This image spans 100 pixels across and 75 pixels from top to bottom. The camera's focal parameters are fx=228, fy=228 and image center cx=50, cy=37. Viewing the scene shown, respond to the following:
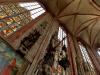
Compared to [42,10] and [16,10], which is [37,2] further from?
[16,10]

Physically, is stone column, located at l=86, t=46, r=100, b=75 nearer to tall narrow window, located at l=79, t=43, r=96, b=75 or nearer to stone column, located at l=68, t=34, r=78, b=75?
tall narrow window, located at l=79, t=43, r=96, b=75

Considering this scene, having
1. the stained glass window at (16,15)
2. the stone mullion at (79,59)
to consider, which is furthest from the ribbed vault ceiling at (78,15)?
the stained glass window at (16,15)

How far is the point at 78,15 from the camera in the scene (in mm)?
10898

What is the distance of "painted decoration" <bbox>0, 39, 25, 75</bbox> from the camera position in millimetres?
5445

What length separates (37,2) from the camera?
32.2 ft

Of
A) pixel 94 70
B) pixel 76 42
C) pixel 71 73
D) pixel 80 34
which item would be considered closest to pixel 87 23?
pixel 80 34

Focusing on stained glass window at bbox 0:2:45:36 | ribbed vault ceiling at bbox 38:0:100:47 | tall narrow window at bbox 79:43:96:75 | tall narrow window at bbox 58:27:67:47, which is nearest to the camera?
stained glass window at bbox 0:2:45:36

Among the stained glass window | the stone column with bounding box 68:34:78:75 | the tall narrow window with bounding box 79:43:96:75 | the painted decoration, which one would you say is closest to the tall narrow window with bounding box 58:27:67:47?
the stone column with bounding box 68:34:78:75

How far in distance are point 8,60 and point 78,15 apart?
5.96 m

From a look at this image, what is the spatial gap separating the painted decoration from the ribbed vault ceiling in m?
4.56

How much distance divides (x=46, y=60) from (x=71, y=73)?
1284mm

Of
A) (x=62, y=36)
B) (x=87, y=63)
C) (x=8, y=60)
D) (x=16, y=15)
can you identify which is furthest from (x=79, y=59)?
(x=8, y=60)

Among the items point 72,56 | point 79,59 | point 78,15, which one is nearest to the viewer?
point 72,56

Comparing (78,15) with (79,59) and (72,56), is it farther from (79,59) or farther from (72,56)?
(72,56)
